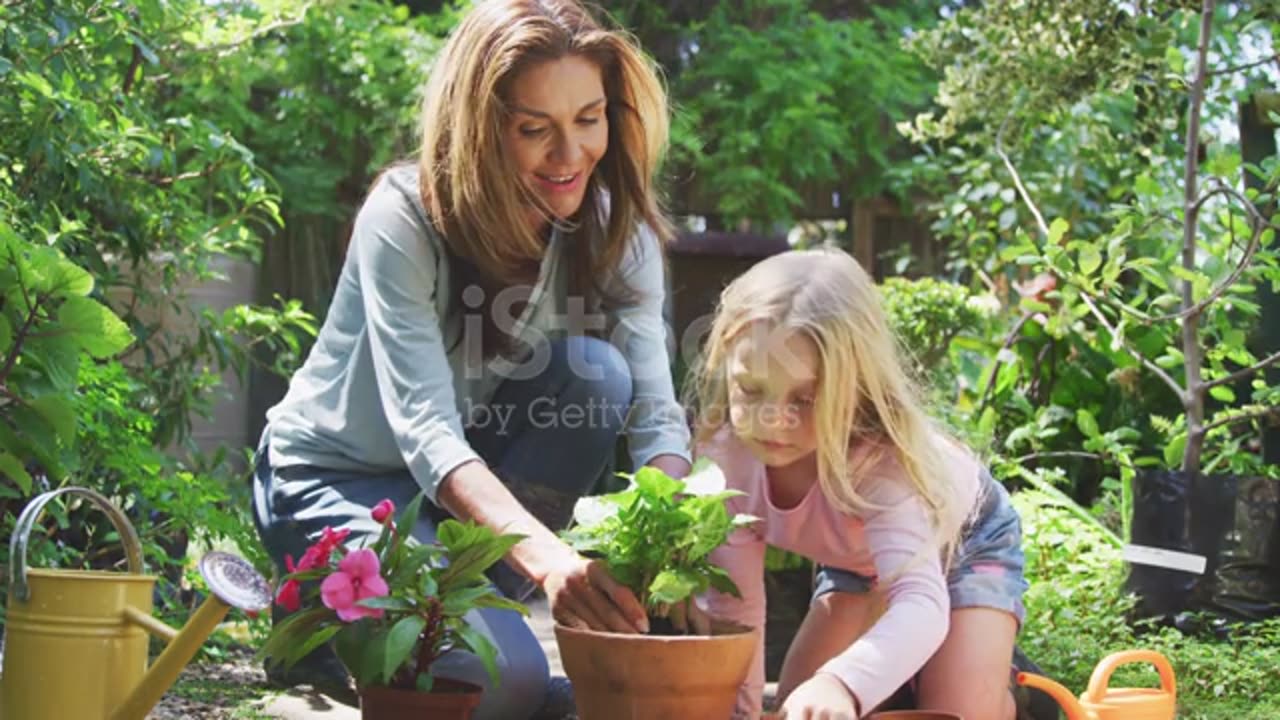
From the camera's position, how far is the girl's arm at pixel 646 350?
2.26 metres

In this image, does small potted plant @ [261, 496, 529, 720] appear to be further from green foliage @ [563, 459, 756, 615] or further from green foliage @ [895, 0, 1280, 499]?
green foliage @ [895, 0, 1280, 499]

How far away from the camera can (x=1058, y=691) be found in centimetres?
186

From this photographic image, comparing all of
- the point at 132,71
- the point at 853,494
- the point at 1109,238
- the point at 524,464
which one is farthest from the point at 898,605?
the point at 132,71

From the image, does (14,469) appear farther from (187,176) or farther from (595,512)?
(187,176)

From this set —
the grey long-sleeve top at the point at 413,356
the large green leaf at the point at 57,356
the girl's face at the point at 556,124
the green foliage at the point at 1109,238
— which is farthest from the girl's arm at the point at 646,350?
the green foliage at the point at 1109,238

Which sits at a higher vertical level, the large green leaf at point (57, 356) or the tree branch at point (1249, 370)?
the large green leaf at point (57, 356)

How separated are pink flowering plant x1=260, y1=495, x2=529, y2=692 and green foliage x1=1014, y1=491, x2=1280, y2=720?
1557mm

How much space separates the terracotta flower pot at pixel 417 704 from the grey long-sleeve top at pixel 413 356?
0.43 metres

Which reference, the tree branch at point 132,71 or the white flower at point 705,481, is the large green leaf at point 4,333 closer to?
the white flower at point 705,481

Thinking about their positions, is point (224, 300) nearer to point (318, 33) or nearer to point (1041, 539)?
point (318, 33)

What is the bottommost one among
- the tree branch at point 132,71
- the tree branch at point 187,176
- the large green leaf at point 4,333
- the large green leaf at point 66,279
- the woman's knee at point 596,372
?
the woman's knee at point 596,372

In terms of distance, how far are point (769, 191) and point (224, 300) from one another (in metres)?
2.50

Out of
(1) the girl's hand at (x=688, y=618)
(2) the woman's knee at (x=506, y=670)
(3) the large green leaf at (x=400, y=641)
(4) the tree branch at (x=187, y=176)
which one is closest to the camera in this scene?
(3) the large green leaf at (x=400, y=641)

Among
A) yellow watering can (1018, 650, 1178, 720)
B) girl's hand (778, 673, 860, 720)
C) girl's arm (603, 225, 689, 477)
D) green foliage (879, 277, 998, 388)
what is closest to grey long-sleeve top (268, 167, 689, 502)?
girl's arm (603, 225, 689, 477)
